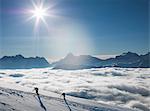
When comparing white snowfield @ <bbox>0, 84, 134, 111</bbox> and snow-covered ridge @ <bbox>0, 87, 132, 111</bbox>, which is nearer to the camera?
snow-covered ridge @ <bbox>0, 87, 132, 111</bbox>

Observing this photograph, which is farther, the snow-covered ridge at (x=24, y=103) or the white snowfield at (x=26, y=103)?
the white snowfield at (x=26, y=103)

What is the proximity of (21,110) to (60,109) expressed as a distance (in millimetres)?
16668

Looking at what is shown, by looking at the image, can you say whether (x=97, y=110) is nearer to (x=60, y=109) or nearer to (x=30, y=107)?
(x=60, y=109)

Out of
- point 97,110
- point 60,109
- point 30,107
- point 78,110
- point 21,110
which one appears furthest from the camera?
point 97,110

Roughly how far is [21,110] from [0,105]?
4.19 metres

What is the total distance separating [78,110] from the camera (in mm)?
67812

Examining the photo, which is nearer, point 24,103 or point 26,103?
point 24,103

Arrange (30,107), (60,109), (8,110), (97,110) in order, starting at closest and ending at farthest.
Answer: (8,110) < (30,107) < (60,109) < (97,110)

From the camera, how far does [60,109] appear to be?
61.6 m

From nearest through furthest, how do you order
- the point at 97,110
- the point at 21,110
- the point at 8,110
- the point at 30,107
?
1. the point at 8,110
2. the point at 21,110
3. the point at 30,107
4. the point at 97,110

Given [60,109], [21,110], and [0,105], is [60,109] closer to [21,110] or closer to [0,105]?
[21,110]

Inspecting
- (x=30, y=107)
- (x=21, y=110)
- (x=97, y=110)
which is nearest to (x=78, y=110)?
(x=97, y=110)

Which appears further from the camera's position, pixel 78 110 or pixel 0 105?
pixel 78 110

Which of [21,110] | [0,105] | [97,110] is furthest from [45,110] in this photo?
[97,110]
